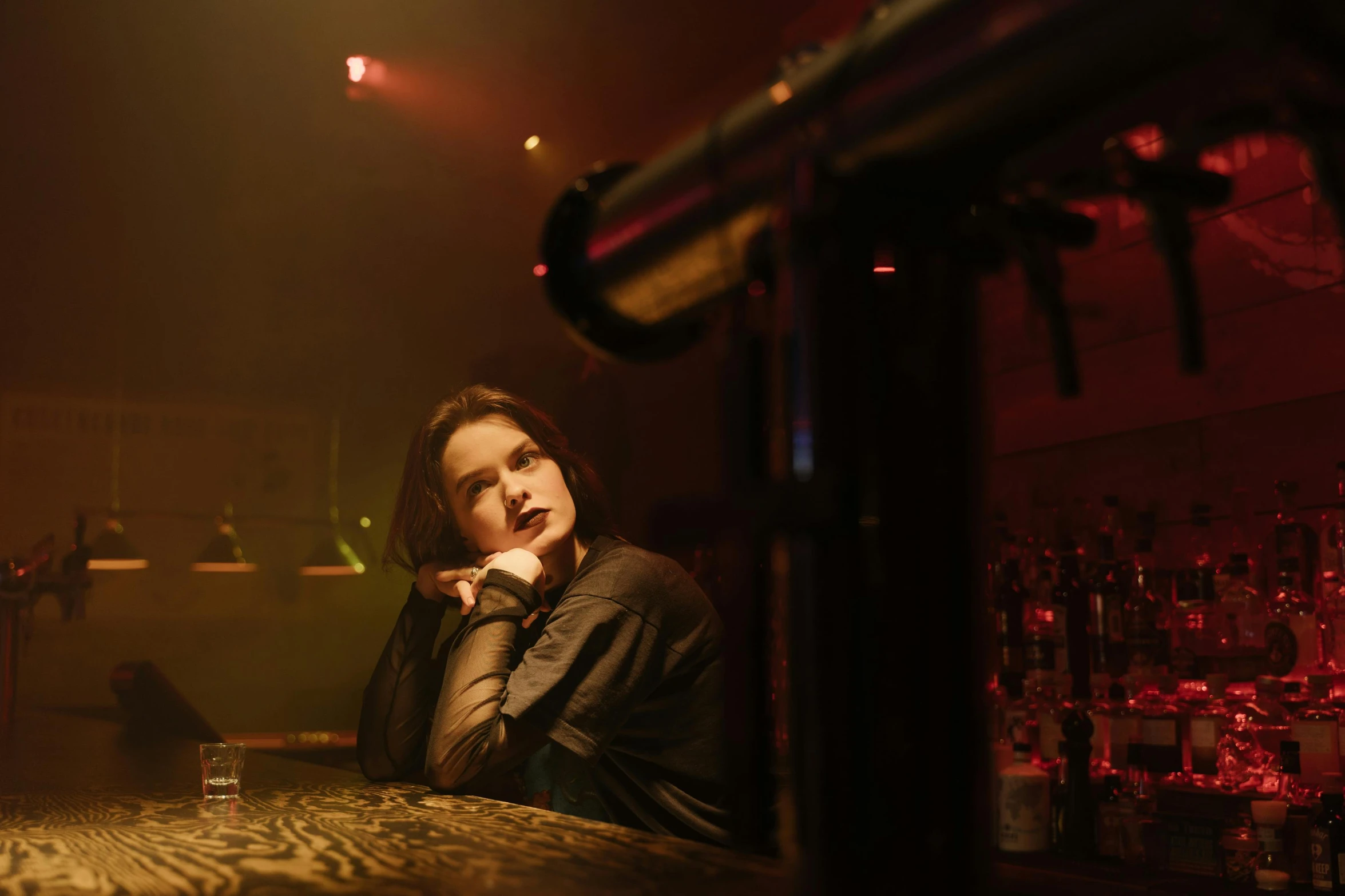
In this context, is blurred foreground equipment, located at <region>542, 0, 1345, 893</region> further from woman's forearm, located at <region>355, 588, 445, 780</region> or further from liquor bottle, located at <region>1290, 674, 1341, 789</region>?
woman's forearm, located at <region>355, 588, 445, 780</region>

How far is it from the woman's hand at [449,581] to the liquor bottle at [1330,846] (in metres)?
1.41

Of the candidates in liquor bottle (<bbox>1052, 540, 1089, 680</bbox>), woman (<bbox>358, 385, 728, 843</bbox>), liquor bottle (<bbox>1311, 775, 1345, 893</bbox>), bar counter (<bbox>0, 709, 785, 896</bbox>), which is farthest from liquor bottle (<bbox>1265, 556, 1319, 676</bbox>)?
bar counter (<bbox>0, 709, 785, 896</bbox>)

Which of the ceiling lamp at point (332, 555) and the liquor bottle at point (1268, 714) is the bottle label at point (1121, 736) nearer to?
the liquor bottle at point (1268, 714)

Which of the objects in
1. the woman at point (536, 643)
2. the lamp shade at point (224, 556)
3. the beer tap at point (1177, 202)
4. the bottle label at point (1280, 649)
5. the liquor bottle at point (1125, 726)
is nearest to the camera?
the beer tap at point (1177, 202)

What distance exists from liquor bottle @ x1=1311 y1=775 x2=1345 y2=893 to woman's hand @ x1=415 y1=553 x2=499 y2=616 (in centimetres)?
141

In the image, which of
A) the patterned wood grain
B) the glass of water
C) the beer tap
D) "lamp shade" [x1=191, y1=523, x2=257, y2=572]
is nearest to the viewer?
the beer tap

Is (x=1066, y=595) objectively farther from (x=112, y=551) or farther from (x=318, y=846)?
(x=112, y=551)

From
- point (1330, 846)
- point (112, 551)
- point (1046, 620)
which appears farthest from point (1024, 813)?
point (112, 551)

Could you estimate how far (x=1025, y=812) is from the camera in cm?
188

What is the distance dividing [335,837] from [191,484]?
1436 millimetres

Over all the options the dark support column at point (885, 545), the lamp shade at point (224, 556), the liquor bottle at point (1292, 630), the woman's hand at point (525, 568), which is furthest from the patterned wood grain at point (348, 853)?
the liquor bottle at point (1292, 630)

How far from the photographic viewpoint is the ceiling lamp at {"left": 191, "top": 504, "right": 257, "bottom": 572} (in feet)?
7.60

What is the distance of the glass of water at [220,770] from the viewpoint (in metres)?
1.50

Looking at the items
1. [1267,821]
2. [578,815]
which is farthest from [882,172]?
[578,815]
